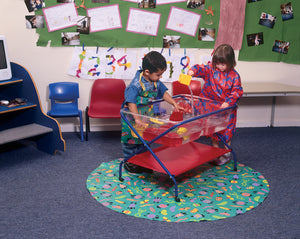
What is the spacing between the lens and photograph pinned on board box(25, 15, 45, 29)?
13.2 ft

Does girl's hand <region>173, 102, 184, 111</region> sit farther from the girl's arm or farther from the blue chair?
the blue chair

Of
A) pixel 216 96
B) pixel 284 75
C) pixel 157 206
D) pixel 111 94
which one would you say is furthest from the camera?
pixel 284 75

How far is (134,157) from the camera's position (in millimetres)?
2885

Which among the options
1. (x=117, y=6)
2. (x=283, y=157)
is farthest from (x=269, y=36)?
(x=117, y=6)

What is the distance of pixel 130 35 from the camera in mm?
4230

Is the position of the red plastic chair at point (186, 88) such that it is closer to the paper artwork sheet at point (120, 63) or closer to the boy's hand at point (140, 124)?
the paper artwork sheet at point (120, 63)

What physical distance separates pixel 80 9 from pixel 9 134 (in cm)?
172

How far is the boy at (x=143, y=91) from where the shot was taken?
272 centimetres

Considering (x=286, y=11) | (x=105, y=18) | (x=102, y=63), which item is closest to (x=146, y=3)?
(x=105, y=18)

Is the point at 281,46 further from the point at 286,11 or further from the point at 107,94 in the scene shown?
the point at 107,94

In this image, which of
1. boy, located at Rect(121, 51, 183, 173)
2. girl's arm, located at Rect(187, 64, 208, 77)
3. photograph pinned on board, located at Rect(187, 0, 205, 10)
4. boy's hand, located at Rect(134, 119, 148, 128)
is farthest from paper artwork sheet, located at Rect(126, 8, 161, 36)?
boy's hand, located at Rect(134, 119, 148, 128)

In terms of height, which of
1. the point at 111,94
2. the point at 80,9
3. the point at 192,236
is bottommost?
the point at 192,236

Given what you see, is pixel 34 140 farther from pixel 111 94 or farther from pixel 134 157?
pixel 134 157

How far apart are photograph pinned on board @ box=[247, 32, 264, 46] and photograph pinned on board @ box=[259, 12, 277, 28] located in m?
0.13
